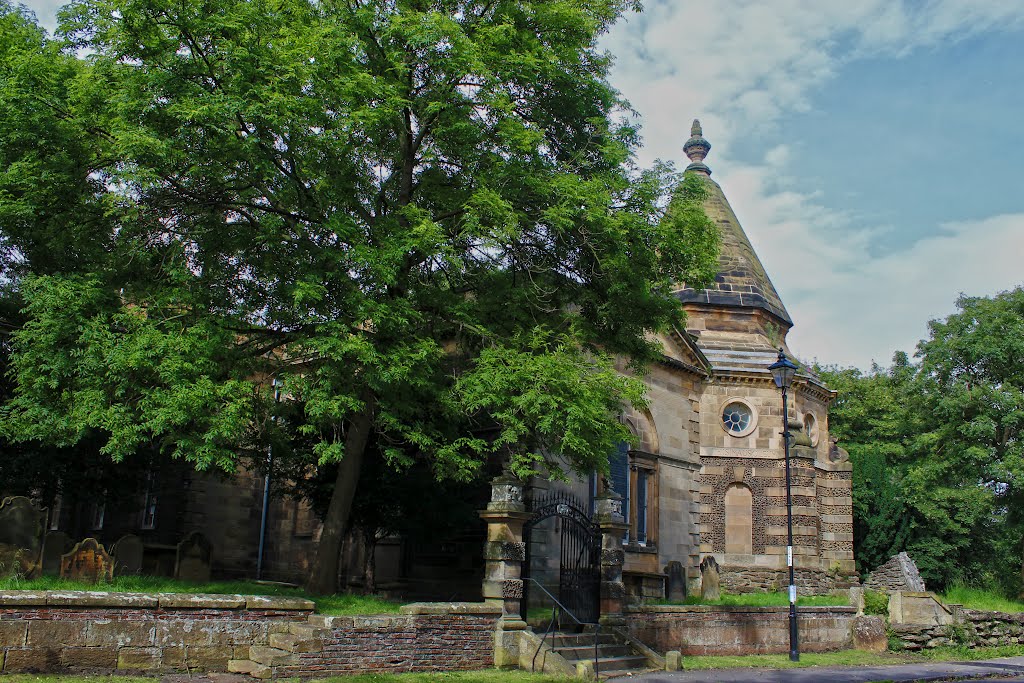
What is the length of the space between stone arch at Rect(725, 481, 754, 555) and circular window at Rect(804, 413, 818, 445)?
3565mm

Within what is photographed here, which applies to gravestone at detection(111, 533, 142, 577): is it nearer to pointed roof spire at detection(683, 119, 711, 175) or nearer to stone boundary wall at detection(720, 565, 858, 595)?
stone boundary wall at detection(720, 565, 858, 595)

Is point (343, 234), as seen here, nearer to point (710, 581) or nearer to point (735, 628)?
point (735, 628)

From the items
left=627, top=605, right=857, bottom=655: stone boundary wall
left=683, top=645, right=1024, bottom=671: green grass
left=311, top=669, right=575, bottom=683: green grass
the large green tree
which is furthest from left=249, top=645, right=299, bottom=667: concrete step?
left=683, top=645, right=1024, bottom=671: green grass

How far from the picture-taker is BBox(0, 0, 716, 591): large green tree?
1261cm

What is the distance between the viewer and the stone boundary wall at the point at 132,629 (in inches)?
413

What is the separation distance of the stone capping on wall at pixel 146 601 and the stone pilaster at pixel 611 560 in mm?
6126

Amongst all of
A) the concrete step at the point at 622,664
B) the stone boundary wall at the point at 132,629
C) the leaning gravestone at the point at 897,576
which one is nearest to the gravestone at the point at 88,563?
the stone boundary wall at the point at 132,629

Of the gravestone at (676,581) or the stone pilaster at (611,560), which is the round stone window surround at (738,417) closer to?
→ the gravestone at (676,581)

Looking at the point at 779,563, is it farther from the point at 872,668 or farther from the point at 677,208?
the point at 677,208

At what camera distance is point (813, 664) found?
17906 millimetres

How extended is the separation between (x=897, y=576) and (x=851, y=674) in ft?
54.7

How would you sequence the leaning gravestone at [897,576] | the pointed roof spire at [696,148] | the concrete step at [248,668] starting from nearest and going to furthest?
the concrete step at [248,668]
the leaning gravestone at [897,576]
the pointed roof spire at [696,148]

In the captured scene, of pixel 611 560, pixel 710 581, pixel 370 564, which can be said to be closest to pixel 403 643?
pixel 611 560

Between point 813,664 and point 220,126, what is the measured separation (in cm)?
1498
